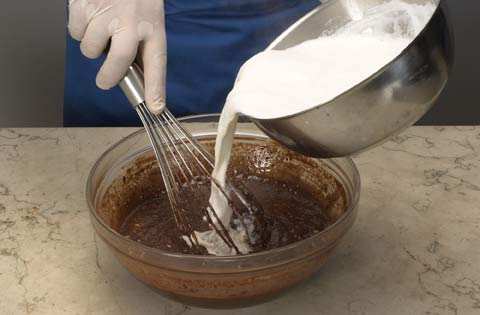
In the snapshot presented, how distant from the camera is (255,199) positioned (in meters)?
0.87

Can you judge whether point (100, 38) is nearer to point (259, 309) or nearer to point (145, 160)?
point (145, 160)

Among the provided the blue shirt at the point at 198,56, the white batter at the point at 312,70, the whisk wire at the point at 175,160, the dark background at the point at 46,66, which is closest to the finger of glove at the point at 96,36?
the whisk wire at the point at 175,160

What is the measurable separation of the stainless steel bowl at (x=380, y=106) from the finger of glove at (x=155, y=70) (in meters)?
0.17

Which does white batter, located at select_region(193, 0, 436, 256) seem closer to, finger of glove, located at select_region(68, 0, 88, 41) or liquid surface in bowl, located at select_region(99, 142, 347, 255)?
liquid surface in bowl, located at select_region(99, 142, 347, 255)

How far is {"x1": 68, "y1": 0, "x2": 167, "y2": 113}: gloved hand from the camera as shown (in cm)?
85

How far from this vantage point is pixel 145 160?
96 centimetres

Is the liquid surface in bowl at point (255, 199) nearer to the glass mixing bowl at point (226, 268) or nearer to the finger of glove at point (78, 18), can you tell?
the glass mixing bowl at point (226, 268)

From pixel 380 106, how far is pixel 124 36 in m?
0.38

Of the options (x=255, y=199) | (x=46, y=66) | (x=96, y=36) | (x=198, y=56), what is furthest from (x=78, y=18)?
(x=46, y=66)

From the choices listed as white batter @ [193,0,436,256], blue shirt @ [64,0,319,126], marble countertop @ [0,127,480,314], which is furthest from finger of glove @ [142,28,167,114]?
blue shirt @ [64,0,319,126]

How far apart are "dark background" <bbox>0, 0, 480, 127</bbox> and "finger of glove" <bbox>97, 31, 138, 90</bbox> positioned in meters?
1.11

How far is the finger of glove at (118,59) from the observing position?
0.85 m

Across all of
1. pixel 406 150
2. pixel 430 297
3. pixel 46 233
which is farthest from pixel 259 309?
pixel 406 150

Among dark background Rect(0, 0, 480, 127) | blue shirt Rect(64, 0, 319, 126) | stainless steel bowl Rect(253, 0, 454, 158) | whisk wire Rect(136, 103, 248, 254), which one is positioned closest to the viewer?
Result: stainless steel bowl Rect(253, 0, 454, 158)
